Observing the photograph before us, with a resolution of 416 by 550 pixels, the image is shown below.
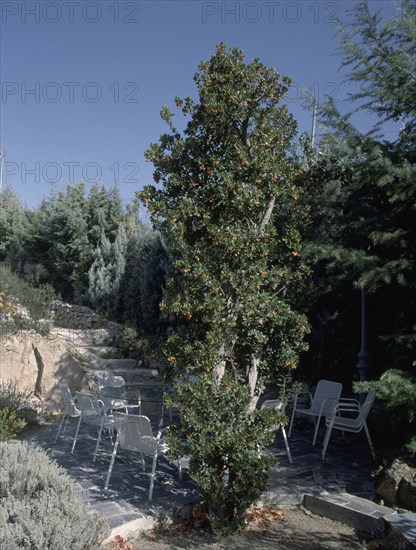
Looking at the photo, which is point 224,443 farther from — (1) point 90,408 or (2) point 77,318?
(2) point 77,318

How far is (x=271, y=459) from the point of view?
3.85 meters

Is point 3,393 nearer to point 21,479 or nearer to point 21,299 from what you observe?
point 21,299

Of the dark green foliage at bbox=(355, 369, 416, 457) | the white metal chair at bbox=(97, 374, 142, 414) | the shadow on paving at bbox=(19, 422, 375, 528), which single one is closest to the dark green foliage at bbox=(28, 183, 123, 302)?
the white metal chair at bbox=(97, 374, 142, 414)

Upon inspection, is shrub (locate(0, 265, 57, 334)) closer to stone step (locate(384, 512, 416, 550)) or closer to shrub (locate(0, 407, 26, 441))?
shrub (locate(0, 407, 26, 441))

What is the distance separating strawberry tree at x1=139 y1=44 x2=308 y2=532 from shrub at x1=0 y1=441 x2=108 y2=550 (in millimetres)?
962

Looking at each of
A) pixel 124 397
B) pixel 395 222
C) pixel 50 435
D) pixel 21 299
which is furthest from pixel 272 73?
pixel 21 299

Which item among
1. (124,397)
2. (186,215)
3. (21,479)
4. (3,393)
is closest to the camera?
(21,479)

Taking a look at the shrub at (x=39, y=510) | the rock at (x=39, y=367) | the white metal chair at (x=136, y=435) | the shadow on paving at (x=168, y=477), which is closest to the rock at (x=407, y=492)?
the shadow on paving at (x=168, y=477)

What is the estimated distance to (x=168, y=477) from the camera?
492 centimetres

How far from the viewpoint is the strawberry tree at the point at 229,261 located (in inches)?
150

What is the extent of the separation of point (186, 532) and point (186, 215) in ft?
8.65

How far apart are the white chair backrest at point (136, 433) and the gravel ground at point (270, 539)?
72 centimetres

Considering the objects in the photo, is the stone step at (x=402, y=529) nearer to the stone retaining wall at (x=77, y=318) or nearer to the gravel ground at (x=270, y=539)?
the gravel ground at (x=270, y=539)

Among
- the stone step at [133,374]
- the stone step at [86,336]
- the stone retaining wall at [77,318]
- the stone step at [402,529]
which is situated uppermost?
the stone retaining wall at [77,318]
